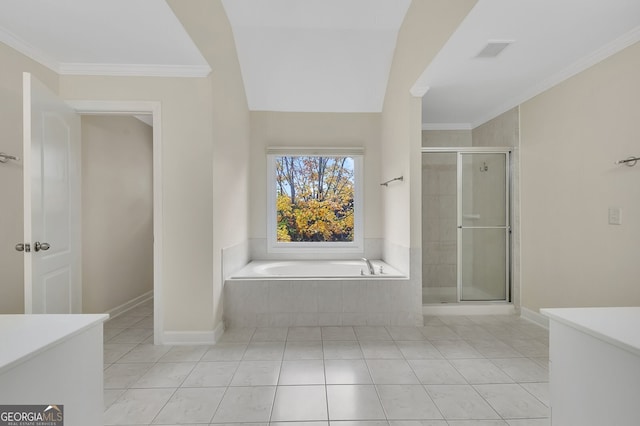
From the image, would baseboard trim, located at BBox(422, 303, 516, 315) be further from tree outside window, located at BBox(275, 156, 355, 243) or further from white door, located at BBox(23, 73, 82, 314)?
white door, located at BBox(23, 73, 82, 314)

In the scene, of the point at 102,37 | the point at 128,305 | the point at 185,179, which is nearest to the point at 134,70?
the point at 102,37

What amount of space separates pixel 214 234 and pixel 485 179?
2.90m

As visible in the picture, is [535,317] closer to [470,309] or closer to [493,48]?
[470,309]

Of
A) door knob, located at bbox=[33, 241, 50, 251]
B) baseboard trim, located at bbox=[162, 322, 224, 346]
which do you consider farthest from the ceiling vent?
door knob, located at bbox=[33, 241, 50, 251]

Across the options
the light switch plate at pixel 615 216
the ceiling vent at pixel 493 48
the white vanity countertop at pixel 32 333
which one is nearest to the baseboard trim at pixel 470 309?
the light switch plate at pixel 615 216

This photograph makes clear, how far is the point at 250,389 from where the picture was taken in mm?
1889

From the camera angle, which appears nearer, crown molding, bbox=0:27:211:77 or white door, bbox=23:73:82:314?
white door, bbox=23:73:82:314

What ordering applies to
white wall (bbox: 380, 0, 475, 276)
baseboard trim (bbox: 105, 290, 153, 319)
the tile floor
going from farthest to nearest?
baseboard trim (bbox: 105, 290, 153, 319), white wall (bbox: 380, 0, 475, 276), the tile floor

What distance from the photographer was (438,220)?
3.88 metres

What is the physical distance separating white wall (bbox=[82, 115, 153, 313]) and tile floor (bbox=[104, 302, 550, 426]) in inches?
21.3

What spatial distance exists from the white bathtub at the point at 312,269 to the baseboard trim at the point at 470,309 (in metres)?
0.62

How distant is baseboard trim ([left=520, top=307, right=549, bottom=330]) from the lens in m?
2.87

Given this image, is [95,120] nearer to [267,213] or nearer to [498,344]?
[267,213]

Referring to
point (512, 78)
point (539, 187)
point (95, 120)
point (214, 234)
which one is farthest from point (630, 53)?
point (95, 120)
